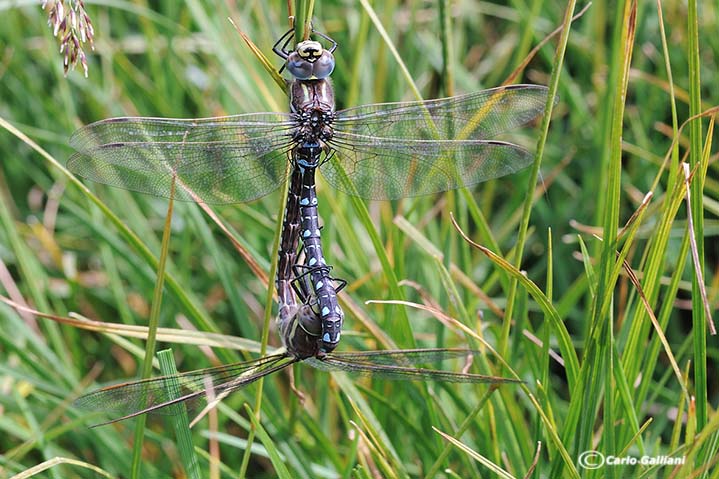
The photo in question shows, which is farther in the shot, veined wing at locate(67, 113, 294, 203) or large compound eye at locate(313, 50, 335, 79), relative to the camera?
large compound eye at locate(313, 50, 335, 79)

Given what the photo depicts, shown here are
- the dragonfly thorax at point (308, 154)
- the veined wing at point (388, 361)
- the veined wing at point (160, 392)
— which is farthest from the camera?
the dragonfly thorax at point (308, 154)

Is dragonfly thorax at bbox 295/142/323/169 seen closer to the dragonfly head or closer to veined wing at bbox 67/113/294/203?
veined wing at bbox 67/113/294/203

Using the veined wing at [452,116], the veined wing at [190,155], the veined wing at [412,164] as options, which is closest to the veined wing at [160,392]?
the veined wing at [190,155]

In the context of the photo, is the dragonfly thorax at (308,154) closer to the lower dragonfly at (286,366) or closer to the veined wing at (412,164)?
the veined wing at (412,164)

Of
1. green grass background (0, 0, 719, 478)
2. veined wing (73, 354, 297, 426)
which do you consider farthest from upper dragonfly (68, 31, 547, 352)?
veined wing (73, 354, 297, 426)

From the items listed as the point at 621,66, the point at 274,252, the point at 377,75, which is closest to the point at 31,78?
the point at 377,75

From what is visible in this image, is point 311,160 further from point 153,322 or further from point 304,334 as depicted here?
point 153,322

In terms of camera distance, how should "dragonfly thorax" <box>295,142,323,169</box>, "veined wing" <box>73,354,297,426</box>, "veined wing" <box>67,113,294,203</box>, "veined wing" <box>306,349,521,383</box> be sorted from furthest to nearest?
"dragonfly thorax" <box>295,142,323,169</box>, "veined wing" <box>306,349,521,383</box>, "veined wing" <box>67,113,294,203</box>, "veined wing" <box>73,354,297,426</box>

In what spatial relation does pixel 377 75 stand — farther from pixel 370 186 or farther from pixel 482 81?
pixel 370 186
